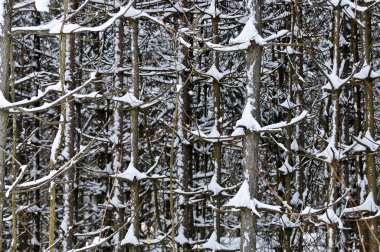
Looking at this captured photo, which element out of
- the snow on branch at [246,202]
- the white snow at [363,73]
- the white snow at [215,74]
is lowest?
the snow on branch at [246,202]

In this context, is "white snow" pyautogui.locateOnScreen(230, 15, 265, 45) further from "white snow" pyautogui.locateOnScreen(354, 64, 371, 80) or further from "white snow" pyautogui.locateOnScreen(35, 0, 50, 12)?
"white snow" pyautogui.locateOnScreen(35, 0, 50, 12)

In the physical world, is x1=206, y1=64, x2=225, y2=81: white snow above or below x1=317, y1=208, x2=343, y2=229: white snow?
above

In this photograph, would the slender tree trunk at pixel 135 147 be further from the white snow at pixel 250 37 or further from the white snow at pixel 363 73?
the white snow at pixel 363 73

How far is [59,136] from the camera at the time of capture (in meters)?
3.52

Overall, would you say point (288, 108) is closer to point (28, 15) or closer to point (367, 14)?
point (367, 14)

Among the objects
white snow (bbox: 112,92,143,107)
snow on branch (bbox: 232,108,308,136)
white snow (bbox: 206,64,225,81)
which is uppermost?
white snow (bbox: 206,64,225,81)

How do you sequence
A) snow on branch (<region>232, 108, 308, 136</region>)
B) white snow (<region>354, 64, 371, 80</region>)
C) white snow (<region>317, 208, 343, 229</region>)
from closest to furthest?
1. white snow (<region>317, 208, 343, 229</region>)
2. snow on branch (<region>232, 108, 308, 136</region>)
3. white snow (<region>354, 64, 371, 80</region>)

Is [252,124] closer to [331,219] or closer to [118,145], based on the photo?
[331,219]

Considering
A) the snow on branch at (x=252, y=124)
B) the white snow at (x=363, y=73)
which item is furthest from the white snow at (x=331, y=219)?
the white snow at (x=363, y=73)

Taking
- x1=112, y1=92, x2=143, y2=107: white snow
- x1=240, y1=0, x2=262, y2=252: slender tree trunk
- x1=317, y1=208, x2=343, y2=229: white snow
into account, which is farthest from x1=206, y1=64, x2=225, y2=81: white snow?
x1=317, y1=208, x2=343, y2=229: white snow

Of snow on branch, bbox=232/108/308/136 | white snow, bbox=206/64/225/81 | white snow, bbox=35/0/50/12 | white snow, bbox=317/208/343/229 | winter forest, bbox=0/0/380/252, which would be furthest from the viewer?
white snow, bbox=206/64/225/81

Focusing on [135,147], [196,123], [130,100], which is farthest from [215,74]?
[196,123]

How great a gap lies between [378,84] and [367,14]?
24.2 feet

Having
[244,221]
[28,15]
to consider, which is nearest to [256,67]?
[244,221]
